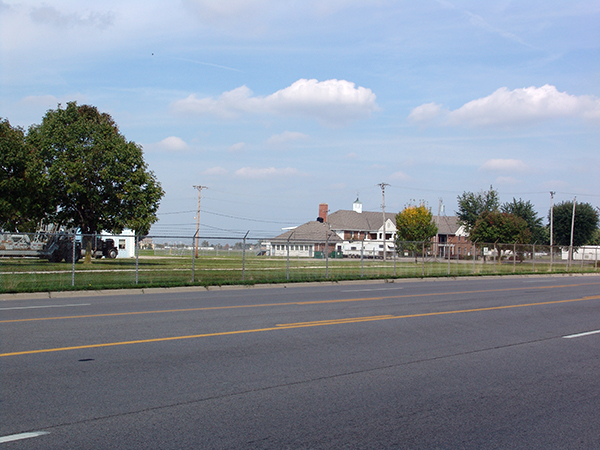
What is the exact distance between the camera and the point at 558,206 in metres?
94.1

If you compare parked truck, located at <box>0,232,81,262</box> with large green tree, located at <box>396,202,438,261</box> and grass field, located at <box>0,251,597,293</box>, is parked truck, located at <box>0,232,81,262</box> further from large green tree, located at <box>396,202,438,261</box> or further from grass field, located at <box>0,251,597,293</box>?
large green tree, located at <box>396,202,438,261</box>

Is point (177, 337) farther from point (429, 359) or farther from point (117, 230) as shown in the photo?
point (117, 230)

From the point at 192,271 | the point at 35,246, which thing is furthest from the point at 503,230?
the point at 35,246

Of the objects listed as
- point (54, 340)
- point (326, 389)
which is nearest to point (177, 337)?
point (54, 340)

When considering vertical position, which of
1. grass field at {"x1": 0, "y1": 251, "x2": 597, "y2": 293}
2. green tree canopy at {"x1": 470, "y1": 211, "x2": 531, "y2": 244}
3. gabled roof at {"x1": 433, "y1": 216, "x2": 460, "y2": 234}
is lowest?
grass field at {"x1": 0, "y1": 251, "x2": 597, "y2": 293}

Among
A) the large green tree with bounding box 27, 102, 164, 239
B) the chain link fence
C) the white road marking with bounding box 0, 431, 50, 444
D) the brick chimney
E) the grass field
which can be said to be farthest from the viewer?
the brick chimney

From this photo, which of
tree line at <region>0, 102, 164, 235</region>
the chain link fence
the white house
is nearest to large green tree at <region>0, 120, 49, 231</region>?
tree line at <region>0, 102, 164, 235</region>

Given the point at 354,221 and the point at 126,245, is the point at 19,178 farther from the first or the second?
the point at 354,221

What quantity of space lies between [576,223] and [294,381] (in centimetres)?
9458

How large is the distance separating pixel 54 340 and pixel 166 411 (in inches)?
186

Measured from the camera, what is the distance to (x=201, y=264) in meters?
25.1

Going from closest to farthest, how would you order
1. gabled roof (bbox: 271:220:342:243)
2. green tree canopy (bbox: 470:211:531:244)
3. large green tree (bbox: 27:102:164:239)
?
1. large green tree (bbox: 27:102:164:239)
2. green tree canopy (bbox: 470:211:531:244)
3. gabled roof (bbox: 271:220:342:243)

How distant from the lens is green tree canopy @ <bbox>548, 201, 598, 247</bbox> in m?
90.0

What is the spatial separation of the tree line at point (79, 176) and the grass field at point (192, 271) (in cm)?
1166
